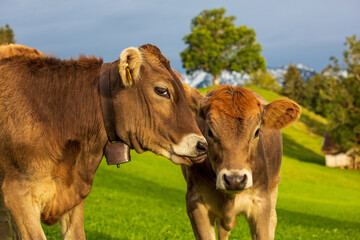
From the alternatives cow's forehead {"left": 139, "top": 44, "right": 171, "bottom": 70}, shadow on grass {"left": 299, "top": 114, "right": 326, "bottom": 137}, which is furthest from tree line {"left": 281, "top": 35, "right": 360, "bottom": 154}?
cow's forehead {"left": 139, "top": 44, "right": 171, "bottom": 70}

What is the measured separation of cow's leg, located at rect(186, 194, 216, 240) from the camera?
19.6ft

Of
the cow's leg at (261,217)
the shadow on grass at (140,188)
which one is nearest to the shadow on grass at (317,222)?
the shadow on grass at (140,188)

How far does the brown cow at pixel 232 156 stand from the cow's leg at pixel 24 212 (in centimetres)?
228

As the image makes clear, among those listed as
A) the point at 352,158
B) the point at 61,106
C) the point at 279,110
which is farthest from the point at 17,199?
the point at 352,158

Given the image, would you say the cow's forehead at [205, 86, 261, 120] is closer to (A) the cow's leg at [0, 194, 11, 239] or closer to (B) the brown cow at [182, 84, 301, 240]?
(B) the brown cow at [182, 84, 301, 240]

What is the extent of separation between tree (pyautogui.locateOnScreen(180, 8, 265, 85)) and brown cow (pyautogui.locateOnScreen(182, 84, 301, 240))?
7304cm

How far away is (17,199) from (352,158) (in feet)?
200

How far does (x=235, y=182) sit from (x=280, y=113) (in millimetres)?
1637

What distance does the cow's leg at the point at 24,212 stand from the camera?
4.14m

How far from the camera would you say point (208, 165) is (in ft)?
20.1

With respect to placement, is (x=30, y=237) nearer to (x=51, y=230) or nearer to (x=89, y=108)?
(x=89, y=108)

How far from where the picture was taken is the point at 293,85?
119750 mm

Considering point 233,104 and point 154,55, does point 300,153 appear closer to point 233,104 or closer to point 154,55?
point 233,104

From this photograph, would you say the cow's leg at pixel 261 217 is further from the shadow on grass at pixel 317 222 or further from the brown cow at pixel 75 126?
the shadow on grass at pixel 317 222
